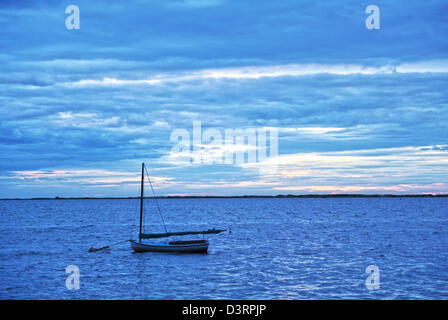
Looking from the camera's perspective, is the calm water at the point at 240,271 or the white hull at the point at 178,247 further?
the white hull at the point at 178,247

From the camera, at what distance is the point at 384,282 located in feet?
129

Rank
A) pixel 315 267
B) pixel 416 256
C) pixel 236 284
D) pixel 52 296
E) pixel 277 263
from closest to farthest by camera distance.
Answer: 1. pixel 52 296
2. pixel 236 284
3. pixel 315 267
4. pixel 277 263
5. pixel 416 256

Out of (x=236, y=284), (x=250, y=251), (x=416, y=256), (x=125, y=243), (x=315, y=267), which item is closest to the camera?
(x=236, y=284)

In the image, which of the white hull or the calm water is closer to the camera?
the calm water

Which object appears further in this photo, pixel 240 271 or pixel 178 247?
pixel 178 247

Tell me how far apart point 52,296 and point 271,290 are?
17.4m

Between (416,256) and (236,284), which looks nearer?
(236,284)
